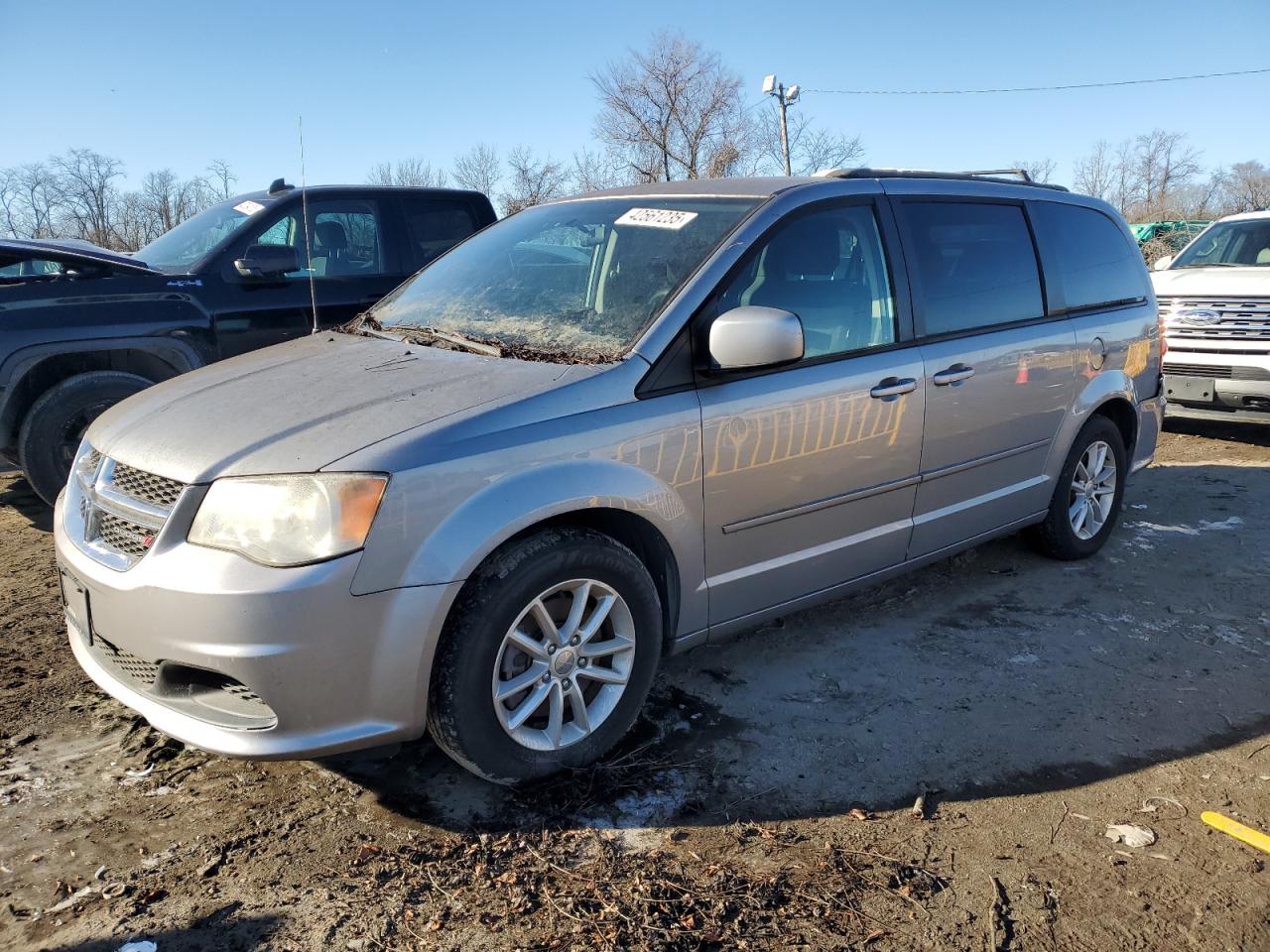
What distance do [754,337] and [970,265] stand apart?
1.63m

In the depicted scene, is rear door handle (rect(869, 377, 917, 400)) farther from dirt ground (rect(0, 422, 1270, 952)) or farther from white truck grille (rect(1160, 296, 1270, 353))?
white truck grille (rect(1160, 296, 1270, 353))

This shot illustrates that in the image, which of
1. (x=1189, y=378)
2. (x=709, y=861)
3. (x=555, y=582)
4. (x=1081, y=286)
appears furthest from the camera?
(x=1189, y=378)

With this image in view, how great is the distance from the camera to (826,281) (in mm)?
3549

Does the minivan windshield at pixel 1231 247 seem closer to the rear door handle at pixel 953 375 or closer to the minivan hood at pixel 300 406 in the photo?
the rear door handle at pixel 953 375

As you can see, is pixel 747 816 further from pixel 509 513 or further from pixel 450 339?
pixel 450 339

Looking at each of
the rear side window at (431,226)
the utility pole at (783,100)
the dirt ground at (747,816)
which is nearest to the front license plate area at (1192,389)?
the dirt ground at (747,816)

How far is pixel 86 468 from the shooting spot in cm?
304

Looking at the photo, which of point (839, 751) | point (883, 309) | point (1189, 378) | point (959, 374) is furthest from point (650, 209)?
point (1189, 378)

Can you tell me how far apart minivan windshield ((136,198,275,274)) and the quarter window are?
3933mm

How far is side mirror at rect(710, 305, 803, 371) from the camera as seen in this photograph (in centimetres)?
295

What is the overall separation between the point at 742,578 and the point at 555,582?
813mm

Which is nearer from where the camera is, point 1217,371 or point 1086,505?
point 1086,505

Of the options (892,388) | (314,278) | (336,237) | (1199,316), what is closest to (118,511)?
(892,388)

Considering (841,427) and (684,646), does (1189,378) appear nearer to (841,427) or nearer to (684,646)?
(841,427)
